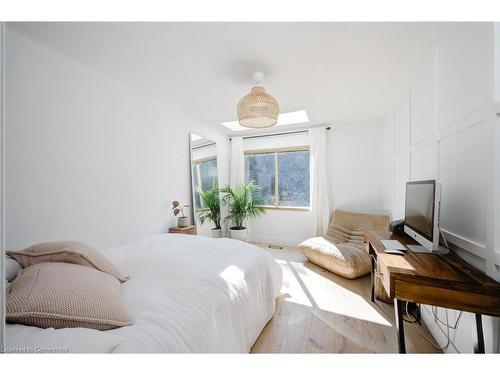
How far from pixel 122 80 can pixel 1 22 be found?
6.27ft

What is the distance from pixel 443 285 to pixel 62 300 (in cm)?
163

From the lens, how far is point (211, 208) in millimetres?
3492

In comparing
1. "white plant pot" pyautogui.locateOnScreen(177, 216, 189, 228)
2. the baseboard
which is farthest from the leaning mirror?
the baseboard

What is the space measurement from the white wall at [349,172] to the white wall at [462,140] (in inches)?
62.6

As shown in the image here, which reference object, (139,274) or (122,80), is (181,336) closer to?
(139,274)

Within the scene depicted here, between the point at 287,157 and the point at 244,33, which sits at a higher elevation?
the point at 244,33

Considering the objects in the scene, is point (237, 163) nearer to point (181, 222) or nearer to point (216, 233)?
point (216, 233)

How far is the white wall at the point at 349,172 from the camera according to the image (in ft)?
11.2

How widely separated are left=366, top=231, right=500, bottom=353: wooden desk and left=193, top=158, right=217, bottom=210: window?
2657mm

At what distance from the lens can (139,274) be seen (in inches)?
48.7

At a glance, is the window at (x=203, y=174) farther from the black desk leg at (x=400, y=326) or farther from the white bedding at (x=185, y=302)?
the black desk leg at (x=400, y=326)

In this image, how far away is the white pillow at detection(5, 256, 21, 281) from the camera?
89 cm
